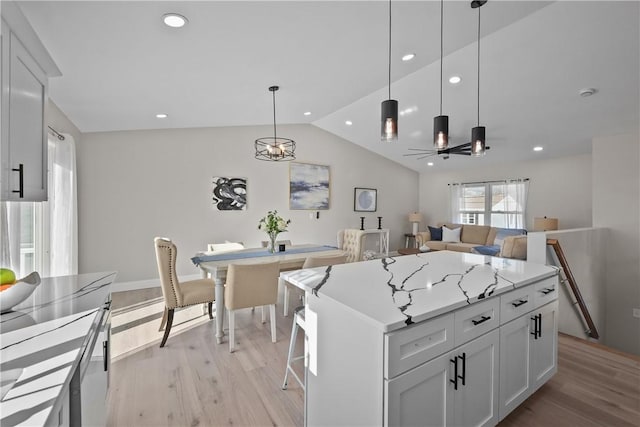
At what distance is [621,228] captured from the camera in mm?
4301

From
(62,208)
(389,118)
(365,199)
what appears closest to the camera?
(389,118)

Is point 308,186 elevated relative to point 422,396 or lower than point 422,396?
elevated

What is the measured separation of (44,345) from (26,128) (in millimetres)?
1266

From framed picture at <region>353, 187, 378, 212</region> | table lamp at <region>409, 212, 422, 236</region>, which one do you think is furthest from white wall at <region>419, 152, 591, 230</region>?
framed picture at <region>353, 187, 378, 212</region>

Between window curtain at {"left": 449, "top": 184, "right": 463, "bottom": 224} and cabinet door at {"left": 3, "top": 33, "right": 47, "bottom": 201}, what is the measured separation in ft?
24.6

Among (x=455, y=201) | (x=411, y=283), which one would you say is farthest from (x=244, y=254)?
(x=455, y=201)

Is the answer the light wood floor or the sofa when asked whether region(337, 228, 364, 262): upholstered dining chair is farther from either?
the sofa

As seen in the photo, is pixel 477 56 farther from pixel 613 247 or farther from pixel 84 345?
pixel 84 345

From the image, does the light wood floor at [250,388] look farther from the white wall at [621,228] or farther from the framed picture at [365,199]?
the framed picture at [365,199]

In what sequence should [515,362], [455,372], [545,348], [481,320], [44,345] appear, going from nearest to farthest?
[44,345] < [455,372] < [481,320] < [515,362] < [545,348]

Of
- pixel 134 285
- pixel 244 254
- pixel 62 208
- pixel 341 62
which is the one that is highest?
pixel 341 62

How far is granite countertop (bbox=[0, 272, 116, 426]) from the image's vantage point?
2.23 feet

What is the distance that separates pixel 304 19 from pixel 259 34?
37 cm

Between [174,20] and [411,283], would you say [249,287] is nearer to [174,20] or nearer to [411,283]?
[411,283]
